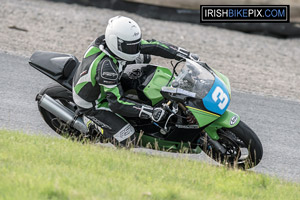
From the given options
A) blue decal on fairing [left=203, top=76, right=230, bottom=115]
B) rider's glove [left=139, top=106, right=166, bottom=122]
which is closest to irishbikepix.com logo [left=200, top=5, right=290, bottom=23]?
blue decal on fairing [left=203, top=76, right=230, bottom=115]

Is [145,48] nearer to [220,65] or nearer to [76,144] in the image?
[76,144]

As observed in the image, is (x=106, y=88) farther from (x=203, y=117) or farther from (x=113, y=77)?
(x=203, y=117)

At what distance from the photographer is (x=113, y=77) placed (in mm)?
5973

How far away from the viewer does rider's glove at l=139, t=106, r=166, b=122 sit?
5845 millimetres

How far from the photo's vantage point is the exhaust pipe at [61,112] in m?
6.56

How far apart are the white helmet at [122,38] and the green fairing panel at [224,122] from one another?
1184 millimetres

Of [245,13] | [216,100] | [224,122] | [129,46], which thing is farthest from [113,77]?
[245,13]

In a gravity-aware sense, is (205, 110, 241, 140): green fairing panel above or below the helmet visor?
below

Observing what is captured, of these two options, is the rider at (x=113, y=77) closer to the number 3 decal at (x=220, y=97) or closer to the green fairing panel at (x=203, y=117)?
the green fairing panel at (x=203, y=117)

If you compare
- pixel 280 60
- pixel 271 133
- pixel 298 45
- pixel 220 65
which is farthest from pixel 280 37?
pixel 271 133

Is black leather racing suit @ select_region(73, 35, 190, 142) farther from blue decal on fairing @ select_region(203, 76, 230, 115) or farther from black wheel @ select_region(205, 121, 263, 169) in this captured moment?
black wheel @ select_region(205, 121, 263, 169)

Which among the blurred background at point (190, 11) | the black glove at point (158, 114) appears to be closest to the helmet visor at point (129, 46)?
the black glove at point (158, 114)

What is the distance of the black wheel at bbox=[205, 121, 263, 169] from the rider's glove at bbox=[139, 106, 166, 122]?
0.70 metres

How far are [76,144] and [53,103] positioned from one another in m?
0.78
